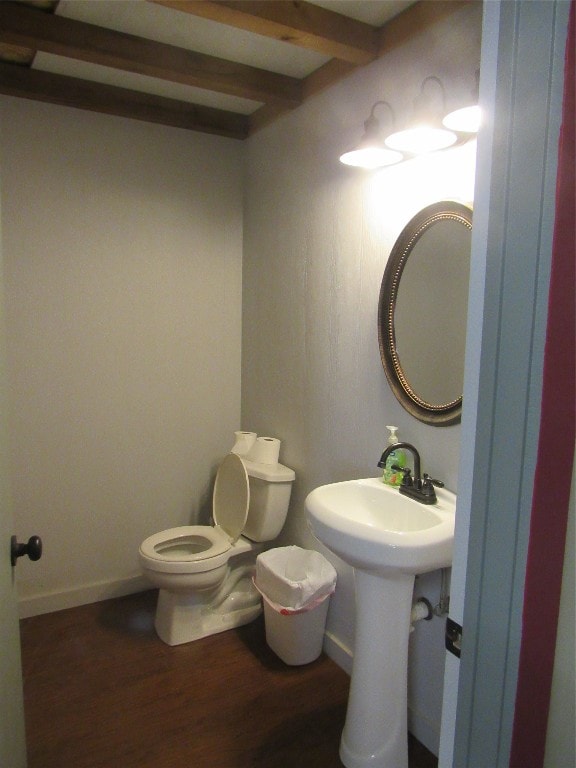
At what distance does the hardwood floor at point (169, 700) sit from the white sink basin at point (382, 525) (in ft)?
2.68

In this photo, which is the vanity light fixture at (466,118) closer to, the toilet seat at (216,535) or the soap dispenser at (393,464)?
the soap dispenser at (393,464)

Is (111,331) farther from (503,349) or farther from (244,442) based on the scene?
(503,349)

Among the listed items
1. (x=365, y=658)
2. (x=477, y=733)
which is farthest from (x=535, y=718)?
(x=365, y=658)

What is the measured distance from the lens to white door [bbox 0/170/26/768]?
1175 millimetres

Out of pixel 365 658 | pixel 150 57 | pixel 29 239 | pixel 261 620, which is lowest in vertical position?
pixel 261 620

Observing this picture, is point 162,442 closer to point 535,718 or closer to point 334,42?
point 334,42

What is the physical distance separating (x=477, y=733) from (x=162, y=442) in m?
2.43

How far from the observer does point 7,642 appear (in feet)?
4.04

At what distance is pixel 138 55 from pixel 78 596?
2.53m

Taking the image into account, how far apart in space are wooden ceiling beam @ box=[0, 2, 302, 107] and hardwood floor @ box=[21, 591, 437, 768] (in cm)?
248

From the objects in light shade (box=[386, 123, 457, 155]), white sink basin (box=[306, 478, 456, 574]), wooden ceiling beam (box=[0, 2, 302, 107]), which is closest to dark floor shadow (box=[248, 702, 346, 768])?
white sink basin (box=[306, 478, 456, 574])

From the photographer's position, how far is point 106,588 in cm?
295

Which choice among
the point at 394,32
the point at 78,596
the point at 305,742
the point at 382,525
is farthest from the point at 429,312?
the point at 78,596

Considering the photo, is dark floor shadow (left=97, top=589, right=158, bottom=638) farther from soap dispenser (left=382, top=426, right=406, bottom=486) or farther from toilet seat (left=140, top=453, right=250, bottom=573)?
soap dispenser (left=382, top=426, right=406, bottom=486)
